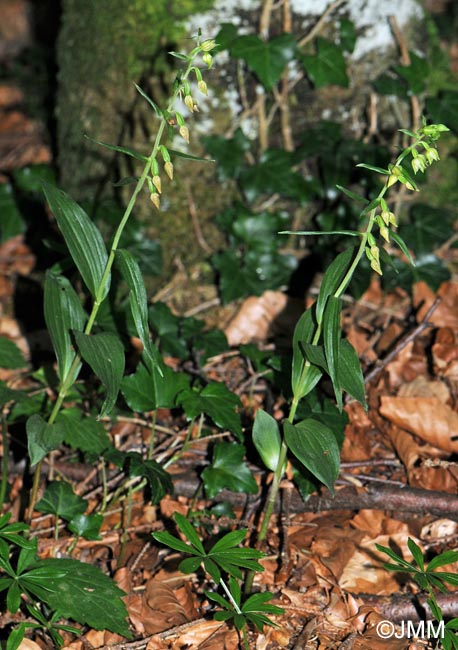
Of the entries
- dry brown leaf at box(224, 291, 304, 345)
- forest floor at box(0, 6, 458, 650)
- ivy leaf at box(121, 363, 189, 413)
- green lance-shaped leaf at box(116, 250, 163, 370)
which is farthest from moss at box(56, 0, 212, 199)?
green lance-shaped leaf at box(116, 250, 163, 370)

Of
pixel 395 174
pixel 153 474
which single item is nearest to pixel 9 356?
pixel 153 474

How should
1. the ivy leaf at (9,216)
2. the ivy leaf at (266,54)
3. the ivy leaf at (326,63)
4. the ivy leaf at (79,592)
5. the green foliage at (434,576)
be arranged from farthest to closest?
the ivy leaf at (9,216) < the ivy leaf at (326,63) < the ivy leaf at (266,54) < the ivy leaf at (79,592) < the green foliage at (434,576)

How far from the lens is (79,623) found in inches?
77.7

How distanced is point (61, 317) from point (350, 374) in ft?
2.64

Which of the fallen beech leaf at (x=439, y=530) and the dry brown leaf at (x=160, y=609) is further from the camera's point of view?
the fallen beech leaf at (x=439, y=530)

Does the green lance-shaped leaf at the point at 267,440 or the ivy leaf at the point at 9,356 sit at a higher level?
the ivy leaf at the point at 9,356

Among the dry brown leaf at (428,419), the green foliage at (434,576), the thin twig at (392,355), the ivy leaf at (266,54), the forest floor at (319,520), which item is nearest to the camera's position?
the green foliage at (434,576)

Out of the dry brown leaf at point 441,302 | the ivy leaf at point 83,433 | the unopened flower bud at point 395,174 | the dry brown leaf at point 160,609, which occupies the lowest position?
the dry brown leaf at point 160,609

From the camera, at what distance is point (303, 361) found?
1.92 m

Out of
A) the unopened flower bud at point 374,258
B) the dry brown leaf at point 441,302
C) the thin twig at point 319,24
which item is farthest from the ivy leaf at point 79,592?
the thin twig at point 319,24

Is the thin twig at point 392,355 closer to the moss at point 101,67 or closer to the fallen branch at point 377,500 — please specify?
the fallen branch at point 377,500

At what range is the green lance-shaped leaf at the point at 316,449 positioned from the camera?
1793 mm

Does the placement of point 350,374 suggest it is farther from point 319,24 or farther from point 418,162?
point 319,24

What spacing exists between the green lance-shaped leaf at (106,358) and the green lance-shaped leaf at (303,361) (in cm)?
46
